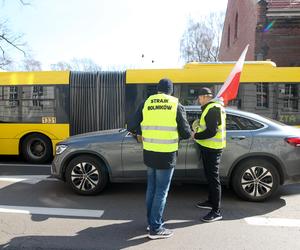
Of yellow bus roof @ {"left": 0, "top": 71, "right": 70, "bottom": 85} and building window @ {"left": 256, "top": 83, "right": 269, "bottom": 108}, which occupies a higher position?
yellow bus roof @ {"left": 0, "top": 71, "right": 70, "bottom": 85}

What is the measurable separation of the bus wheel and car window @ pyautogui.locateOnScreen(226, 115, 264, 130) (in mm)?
5842

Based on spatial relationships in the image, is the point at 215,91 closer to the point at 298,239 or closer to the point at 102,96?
the point at 102,96

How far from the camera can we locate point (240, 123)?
21.0 ft

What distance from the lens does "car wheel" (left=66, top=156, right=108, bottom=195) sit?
6574 mm

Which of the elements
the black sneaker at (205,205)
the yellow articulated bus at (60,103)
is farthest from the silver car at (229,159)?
the yellow articulated bus at (60,103)

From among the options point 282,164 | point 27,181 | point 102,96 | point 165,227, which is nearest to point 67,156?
point 27,181

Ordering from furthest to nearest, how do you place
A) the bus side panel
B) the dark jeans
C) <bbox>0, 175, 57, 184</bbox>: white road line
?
the bus side panel, <bbox>0, 175, 57, 184</bbox>: white road line, the dark jeans

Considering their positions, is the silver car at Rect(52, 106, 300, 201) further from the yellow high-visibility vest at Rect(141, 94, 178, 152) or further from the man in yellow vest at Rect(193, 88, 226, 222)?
the yellow high-visibility vest at Rect(141, 94, 178, 152)

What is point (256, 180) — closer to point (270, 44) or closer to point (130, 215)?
point (130, 215)

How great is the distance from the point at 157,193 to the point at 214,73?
20.1 ft

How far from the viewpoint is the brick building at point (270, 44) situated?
9914 millimetres

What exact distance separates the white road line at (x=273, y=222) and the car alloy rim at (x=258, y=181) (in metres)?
0.74

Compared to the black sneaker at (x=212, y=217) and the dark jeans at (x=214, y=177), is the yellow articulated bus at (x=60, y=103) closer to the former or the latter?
the dark jeans at (x=214, y=177)

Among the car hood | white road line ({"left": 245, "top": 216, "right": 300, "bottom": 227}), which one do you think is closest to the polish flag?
the car hood
